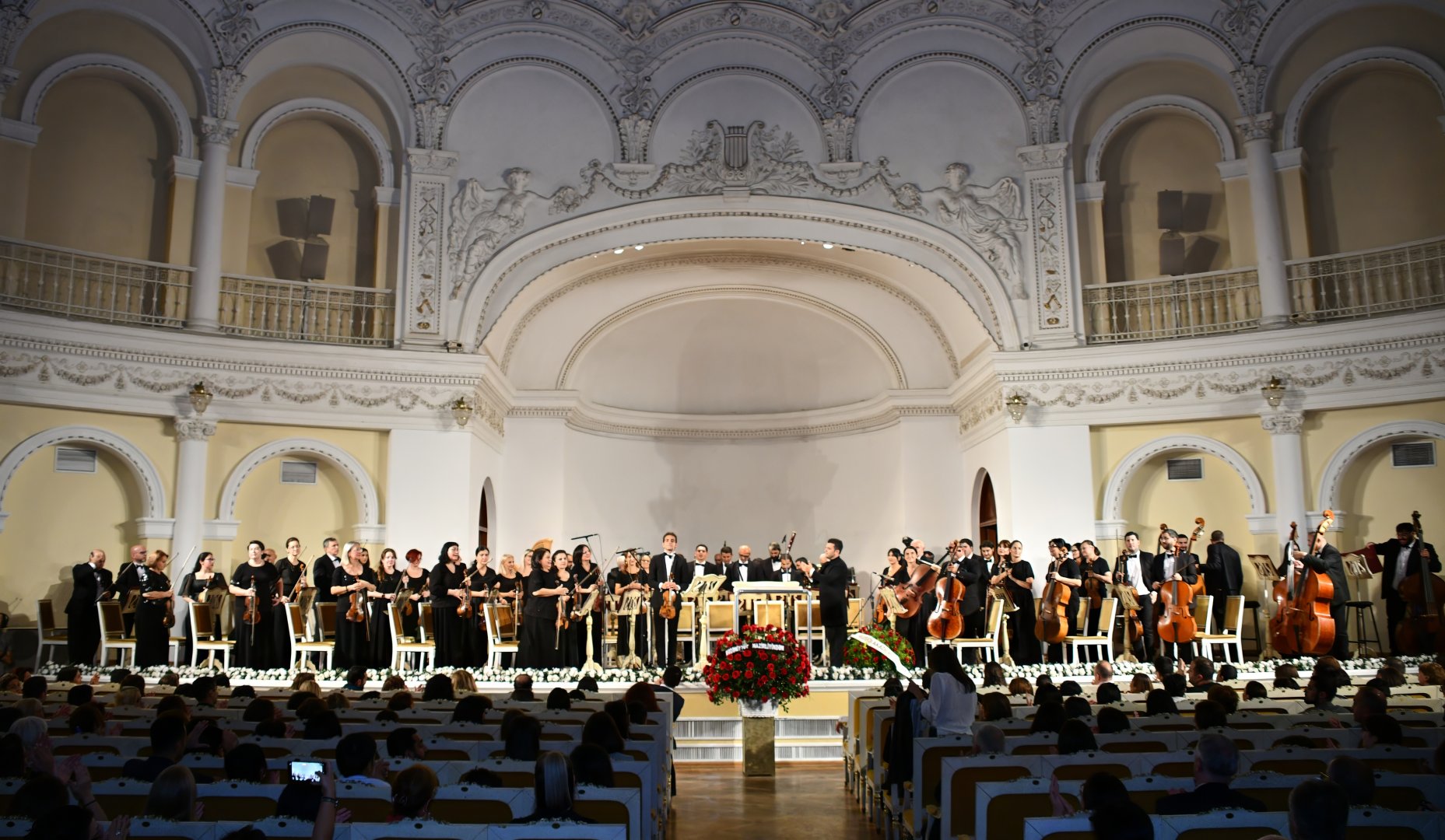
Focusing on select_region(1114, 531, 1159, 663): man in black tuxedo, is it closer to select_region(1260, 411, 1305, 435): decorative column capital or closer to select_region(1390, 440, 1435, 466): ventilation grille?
select_region(1260, 411, 1305, 435): decorative column capital

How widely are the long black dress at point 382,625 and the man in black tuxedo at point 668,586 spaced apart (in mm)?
2932

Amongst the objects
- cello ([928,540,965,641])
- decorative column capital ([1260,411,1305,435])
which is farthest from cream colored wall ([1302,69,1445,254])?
cello ([928,540,965,641])

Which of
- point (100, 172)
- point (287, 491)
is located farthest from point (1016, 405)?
point (100, 172)

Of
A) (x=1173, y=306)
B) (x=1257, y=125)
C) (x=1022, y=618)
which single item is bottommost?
(x=1022, y=618)

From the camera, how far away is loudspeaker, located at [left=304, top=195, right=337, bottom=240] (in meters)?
15.4

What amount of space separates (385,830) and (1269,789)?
301 centimetres

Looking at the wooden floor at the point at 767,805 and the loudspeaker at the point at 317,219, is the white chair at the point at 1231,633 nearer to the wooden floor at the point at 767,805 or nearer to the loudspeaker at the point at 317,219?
the wooden floor at the point at 767,805

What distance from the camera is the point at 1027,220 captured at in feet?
48.5

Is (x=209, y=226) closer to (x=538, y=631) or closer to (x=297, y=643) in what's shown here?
(x=297, y=643)

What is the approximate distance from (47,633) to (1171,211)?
1489 centimetres

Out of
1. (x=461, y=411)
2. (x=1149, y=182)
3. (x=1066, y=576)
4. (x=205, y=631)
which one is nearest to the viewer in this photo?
(x=205, y=631)

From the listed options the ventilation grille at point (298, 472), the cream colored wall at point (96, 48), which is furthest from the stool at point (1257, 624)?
the cream colored wall at point (96, 48)

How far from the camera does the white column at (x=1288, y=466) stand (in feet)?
43.4

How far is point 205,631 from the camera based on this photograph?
39.4 feet
